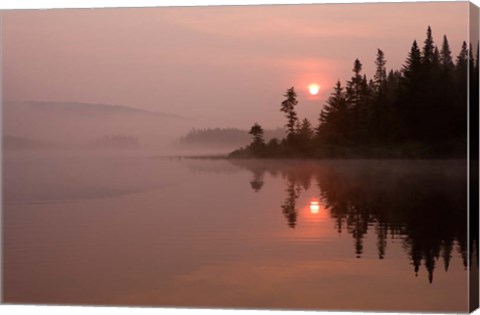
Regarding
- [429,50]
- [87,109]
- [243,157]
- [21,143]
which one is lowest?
[243,157]

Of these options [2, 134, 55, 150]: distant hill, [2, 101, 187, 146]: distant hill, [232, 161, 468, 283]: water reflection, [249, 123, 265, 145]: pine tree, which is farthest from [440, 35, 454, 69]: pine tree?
[2, 134, 55, 150]: distant hill

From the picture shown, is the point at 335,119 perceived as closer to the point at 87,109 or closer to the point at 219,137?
the point at 219,137

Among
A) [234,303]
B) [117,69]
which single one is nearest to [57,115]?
[117,69]

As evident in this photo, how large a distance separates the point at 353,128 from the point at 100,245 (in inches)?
92.2

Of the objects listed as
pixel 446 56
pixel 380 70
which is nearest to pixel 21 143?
pixel 380 70

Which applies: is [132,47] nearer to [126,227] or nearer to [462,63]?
[126,227]

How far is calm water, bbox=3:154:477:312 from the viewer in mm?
9797

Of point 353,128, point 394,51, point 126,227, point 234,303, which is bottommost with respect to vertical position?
point 234,303

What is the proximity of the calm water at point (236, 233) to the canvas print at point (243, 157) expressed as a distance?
0.01 m

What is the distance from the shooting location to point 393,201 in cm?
995

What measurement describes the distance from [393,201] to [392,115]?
2.37 feet

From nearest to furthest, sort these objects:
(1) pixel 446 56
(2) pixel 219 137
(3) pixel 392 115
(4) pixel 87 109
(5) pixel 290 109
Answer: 1. (1) pixel 446 56
2. (3) pixel 392 115
3. (5) pixel 290 109
4. (2) pixel 219 137
5. (4) pixel 87 109

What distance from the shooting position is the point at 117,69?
1045 centimetres

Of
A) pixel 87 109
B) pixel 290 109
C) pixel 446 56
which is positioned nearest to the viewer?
pixel 446 56
